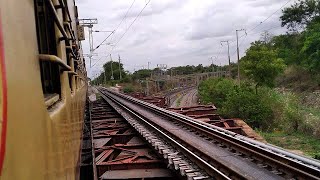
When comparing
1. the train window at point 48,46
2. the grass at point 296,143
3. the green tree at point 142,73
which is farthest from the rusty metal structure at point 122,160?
the green tree at point 142,73

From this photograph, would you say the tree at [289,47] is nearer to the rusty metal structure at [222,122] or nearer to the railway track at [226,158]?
the rusty metal structure at [222,122]

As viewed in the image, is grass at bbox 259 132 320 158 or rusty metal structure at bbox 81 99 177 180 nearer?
rusty metal structure at bbox 81 99 177 180

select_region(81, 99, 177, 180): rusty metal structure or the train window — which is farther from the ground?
the train window

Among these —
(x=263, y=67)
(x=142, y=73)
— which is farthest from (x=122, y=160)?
(x=142, y=73)

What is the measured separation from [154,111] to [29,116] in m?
15.9

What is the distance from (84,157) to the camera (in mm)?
10672

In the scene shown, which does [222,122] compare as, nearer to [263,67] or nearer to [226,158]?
[226,158]

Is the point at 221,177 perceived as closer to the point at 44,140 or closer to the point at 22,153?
the point at 44,140

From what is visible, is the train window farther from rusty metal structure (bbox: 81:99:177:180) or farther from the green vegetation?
the green vegetation

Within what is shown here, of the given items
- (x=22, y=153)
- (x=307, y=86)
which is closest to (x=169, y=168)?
(x=22, y=153)

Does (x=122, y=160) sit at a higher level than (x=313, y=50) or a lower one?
lower

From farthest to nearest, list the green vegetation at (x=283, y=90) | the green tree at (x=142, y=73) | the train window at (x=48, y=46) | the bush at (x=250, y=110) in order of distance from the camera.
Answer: the green tree at (x=142, y=73) < the bush at (x=250, y=110) < the green vegetation at (x=283, y=90) < the train window at (x=48, y=46)

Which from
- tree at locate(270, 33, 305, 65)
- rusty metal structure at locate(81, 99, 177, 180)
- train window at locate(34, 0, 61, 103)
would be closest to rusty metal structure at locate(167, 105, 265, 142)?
rusty metal structure at locate(81, 99, 177, 180)

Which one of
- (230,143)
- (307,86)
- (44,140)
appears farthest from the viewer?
(307,86)
